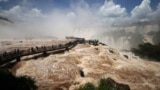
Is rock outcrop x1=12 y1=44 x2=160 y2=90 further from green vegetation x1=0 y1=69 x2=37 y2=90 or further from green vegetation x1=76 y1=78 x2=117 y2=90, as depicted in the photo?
green vegetation x1=0 y1=69 x2=37 y2=90

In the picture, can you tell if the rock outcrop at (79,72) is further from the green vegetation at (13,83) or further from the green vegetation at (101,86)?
the green vegetation at (13,83)

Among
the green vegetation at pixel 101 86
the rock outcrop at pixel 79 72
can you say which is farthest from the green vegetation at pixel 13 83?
the green vegetation at pixel 101 86

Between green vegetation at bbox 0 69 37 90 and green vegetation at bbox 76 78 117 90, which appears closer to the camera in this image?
green vegetation at bbox 0 69 37 90

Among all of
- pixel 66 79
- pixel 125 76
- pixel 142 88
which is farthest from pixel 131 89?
pixel 66 79

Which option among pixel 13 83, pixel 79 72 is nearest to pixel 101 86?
pixel 79 72

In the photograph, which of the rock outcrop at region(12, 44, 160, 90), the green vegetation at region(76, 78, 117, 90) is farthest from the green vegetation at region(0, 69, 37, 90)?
the green vegetation at region(76, 78, 117, 90)

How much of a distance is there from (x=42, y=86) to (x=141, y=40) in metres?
145

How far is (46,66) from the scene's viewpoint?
23.9 m

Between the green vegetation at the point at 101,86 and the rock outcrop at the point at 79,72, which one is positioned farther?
the rock outcrop at the point at 79,72

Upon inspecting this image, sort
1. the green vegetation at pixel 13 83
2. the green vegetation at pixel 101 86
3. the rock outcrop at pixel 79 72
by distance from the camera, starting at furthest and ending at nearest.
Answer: the rock outcrop at pixel 79 72 → the green vegetation at pixel 101 86 → the green vegetation at pixel 13 83

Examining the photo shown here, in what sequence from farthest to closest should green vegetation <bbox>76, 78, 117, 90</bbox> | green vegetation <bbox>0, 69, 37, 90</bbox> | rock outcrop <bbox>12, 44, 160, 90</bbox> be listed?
rock outcrop <bbox>12, 44, 160, 90</bbox>, green vegetation <bbox>76, 78, 117, 90</bbox>, green vegetation <bbox>0, 69, 37, 90</bbox>

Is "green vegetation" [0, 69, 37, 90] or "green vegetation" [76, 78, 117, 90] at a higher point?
"green vegetation" [0, 69, 37, 90]

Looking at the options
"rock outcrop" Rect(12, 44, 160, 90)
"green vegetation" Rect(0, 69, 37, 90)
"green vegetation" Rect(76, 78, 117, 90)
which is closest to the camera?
"green vegetation" Rect(0, 69, 37, 90)

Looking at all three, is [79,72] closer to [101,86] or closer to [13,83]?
[101,86]
